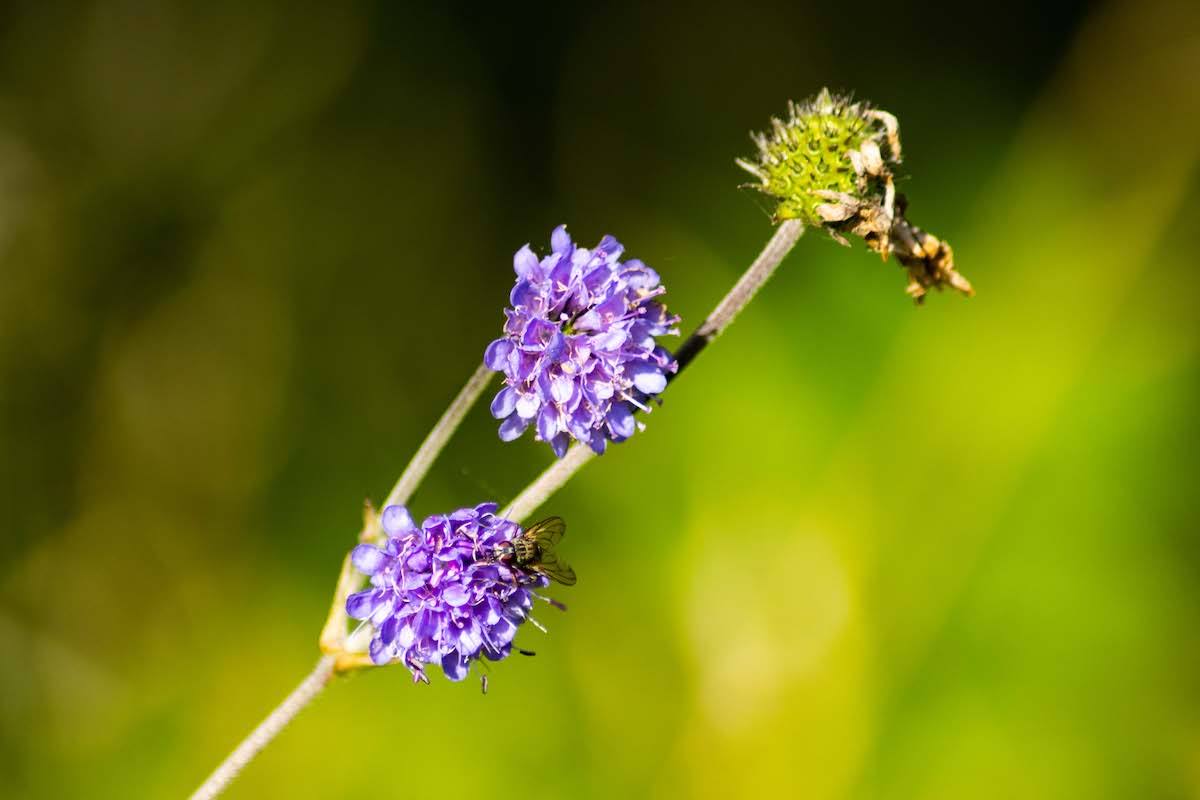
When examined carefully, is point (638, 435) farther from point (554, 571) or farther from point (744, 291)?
point (744, 291)

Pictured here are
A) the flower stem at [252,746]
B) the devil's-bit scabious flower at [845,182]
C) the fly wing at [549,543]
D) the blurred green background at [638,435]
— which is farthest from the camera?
the blurred green background at [638,435]

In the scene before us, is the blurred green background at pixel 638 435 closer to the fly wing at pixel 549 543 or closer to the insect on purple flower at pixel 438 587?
the fly wing at pixel 549 543

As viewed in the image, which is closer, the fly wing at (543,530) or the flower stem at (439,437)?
the flower stem at (439,437)

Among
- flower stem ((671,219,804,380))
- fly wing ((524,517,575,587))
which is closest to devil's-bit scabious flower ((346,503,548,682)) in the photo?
fly wing ((524,517,575,587))

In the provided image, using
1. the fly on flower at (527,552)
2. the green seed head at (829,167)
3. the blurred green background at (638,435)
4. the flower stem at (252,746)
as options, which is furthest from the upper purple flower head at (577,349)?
the blurred green background at (638,435)

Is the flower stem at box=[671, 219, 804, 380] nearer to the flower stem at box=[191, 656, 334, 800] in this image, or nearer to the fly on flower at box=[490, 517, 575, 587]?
the fly on flower at box=[490, 517, 575, 587]

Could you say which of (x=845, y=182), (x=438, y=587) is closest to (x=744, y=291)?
(x=845, y=182)

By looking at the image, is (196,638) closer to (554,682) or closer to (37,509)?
(37,509)
